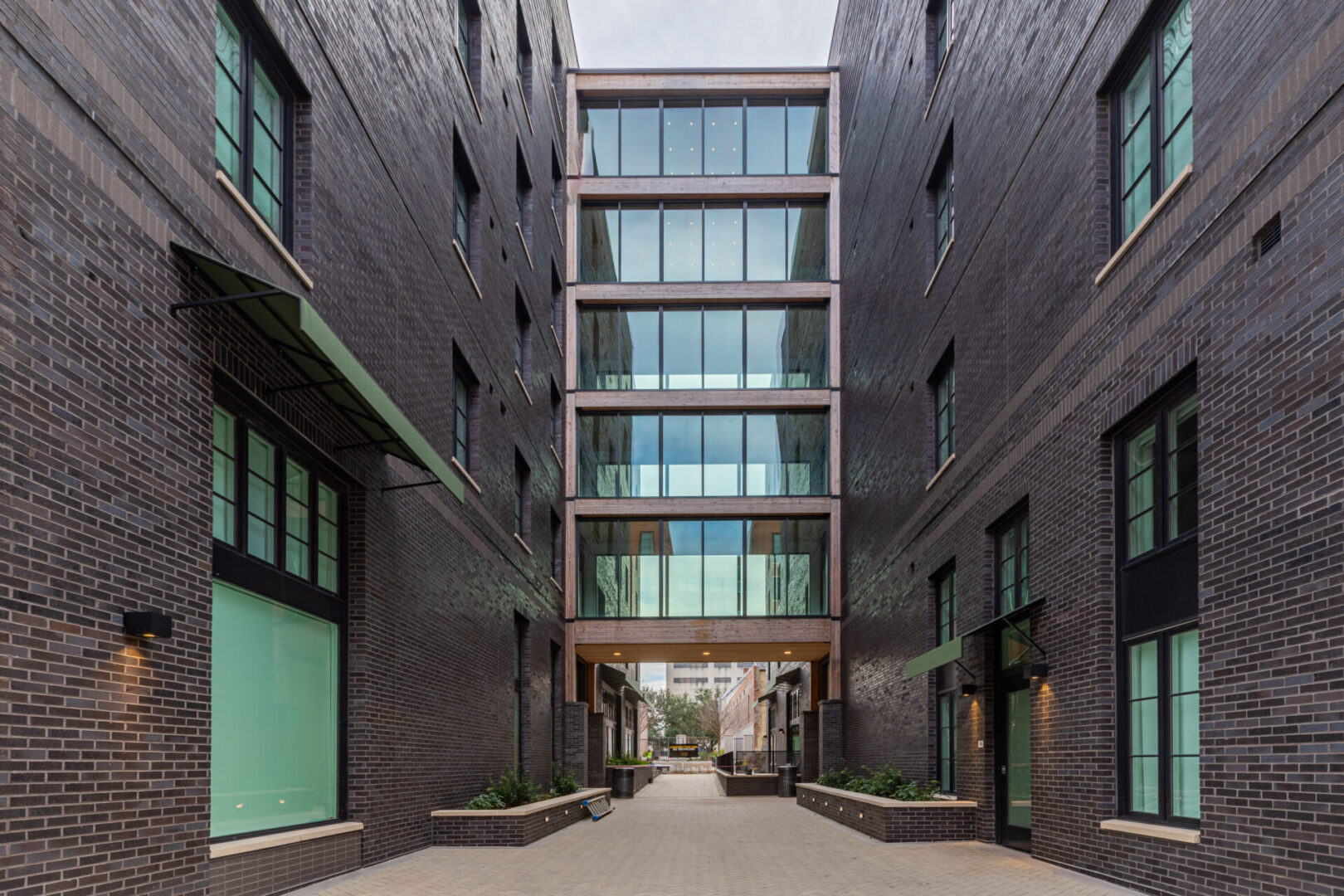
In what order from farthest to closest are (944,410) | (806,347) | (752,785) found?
1. (806,347)
2. (752,785)
3. (944,410)

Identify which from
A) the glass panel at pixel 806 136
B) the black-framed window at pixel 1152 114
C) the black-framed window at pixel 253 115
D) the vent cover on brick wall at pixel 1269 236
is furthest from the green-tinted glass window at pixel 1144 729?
the glass panel at pixel 806 136

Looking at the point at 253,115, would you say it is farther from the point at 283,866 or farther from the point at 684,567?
the point at 684,567

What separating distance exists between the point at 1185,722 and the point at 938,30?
14829 millimetres

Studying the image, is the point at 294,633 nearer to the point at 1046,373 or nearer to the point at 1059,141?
the point at 1046,373

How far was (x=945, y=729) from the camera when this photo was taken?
61.6ft

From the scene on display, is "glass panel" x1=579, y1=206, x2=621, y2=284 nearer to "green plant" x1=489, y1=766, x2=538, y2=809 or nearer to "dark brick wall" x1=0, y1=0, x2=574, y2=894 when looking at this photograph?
"green plant" x1=489, y1=766, x2=538, y2=809

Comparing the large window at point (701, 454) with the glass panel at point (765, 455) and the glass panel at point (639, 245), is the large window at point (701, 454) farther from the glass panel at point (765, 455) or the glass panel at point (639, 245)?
the glass panel at point (639, 245)

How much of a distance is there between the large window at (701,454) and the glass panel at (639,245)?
4.47 m

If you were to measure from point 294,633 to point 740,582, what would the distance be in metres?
22.4

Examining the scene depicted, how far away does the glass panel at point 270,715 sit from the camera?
31.5 feet

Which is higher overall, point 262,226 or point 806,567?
point 262,226

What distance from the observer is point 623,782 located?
33.3m

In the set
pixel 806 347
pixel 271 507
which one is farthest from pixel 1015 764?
pixel 806 347

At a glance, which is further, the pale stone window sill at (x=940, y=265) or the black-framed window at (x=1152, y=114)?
the pale stone window sill at (x=940, y=265)
